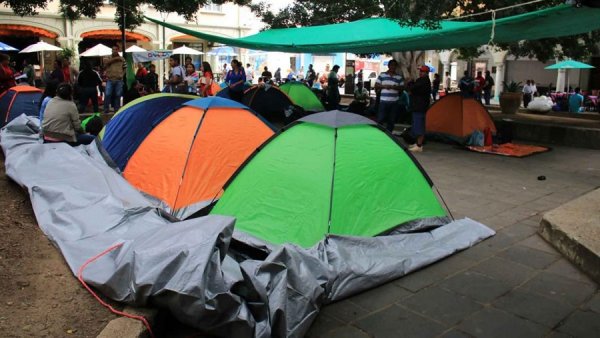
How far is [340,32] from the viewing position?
10523 mm

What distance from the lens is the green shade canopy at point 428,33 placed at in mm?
6480

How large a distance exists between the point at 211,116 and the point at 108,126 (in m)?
1.96

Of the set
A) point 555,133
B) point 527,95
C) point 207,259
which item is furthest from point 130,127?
point 527,95

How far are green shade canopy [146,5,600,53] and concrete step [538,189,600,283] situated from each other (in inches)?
89.7

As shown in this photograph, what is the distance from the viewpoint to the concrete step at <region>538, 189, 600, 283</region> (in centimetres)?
393

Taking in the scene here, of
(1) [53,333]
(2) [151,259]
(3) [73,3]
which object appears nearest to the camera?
(1) [53,333]

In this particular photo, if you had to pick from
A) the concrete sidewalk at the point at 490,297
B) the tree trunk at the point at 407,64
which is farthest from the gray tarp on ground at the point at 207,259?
the tree trunk at the point at 407,64

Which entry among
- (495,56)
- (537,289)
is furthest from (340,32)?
(495,56)

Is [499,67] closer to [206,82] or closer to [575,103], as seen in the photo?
[575,103]

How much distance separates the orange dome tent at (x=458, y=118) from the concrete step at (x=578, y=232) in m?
4.73

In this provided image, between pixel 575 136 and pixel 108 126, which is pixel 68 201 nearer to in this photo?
pixel 108 126

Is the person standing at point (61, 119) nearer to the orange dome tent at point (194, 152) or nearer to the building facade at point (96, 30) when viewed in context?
the orange dome tent at point (194, 152)

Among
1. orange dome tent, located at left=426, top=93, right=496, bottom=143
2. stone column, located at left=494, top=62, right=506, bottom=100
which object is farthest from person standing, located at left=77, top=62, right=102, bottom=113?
stone column, located at left=494, top=62, right=506, bottom=100

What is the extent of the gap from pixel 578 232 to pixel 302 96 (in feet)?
33.5
